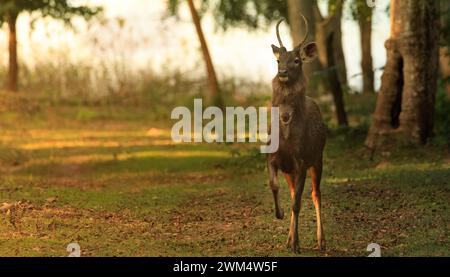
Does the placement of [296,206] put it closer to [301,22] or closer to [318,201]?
[318,201]

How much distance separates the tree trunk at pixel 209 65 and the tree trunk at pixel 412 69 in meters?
12.8

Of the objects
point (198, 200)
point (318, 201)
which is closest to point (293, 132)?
point (318, 201)

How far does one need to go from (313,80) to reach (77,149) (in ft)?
18.6

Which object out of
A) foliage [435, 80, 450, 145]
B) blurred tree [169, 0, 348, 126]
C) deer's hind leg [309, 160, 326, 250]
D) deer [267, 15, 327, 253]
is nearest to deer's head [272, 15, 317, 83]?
deer [267, 15, 327, 253]

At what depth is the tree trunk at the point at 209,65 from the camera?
3128 centimetres

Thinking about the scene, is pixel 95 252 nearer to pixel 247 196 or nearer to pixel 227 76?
pixel 247 196

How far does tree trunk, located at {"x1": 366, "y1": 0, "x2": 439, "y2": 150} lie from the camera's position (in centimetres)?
1822

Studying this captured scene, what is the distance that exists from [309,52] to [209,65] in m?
21.1

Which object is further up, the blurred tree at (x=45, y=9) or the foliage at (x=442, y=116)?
the blurred tree at (x=45, y=9)

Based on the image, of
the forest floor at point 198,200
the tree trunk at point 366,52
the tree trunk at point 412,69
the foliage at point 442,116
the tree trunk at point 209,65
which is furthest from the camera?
the tree trunk at point 366,52

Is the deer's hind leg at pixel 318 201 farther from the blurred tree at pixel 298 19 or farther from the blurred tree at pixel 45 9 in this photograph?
the blurred tree at pixel 45 9

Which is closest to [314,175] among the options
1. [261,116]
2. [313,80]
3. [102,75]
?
[261,116]

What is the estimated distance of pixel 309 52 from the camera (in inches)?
438

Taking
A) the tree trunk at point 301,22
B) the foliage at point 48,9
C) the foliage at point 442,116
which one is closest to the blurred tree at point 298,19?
the tree trunk at point 301,22
